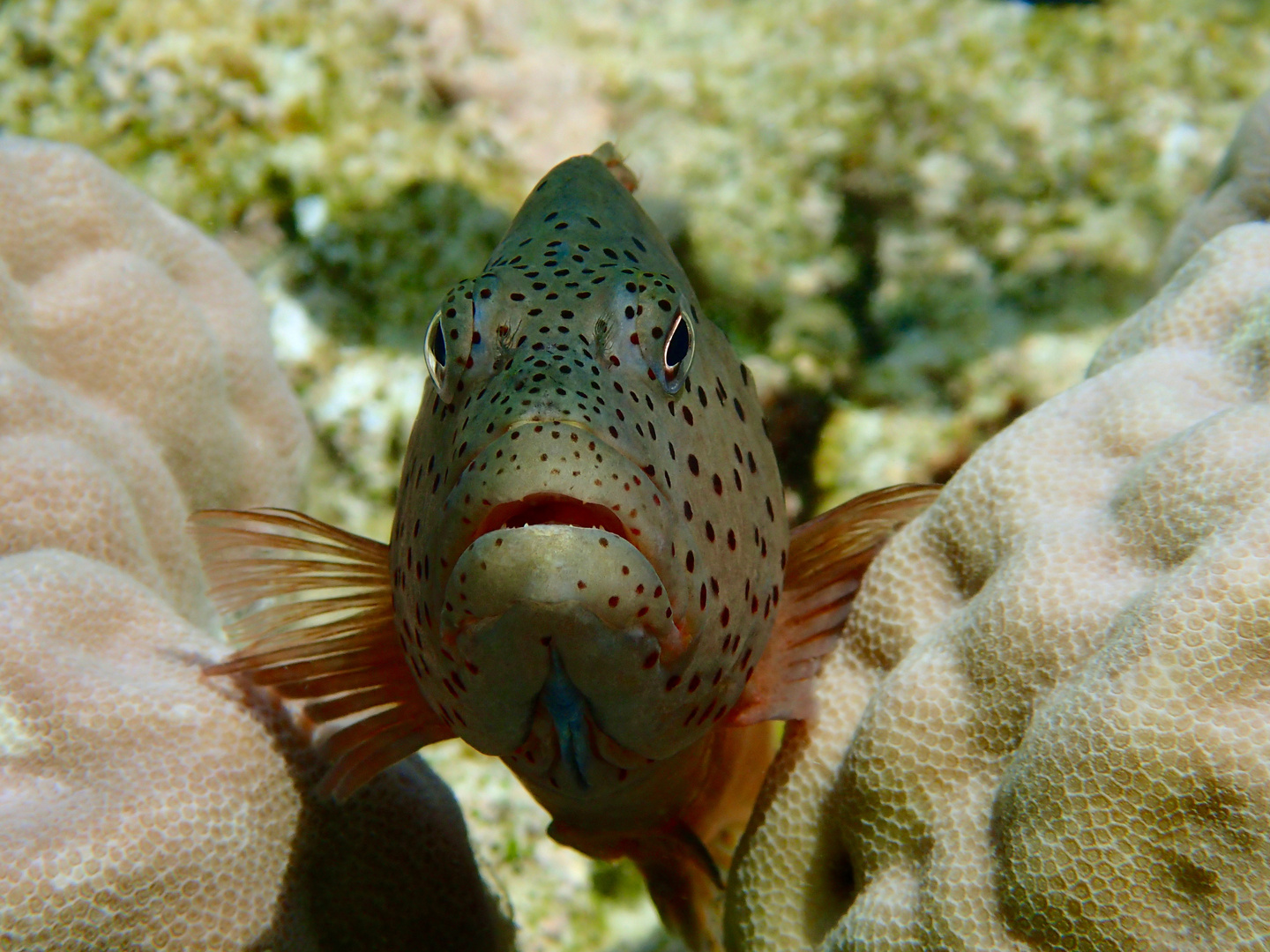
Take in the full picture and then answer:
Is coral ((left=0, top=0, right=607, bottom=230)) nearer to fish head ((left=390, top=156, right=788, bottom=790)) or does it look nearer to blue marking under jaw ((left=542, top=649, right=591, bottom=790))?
fish head ((left=390, top=156, right=788, bottom=790))

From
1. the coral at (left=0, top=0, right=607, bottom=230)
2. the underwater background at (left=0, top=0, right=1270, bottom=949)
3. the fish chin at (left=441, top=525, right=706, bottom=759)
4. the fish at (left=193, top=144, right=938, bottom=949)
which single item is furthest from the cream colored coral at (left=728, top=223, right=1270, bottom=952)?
the coral at (left=0, top=0, right=607, bottom=230)

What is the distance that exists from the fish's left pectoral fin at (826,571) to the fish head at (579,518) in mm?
144

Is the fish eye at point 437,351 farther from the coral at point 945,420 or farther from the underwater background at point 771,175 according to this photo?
the coral at point 945,420

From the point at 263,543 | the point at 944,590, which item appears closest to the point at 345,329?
the point at 263,543

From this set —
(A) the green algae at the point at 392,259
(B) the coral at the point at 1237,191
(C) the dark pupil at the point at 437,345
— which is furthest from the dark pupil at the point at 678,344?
(A) the green algae at the point at 392,259

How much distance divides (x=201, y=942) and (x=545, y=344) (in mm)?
1647

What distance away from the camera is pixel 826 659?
2.51 m

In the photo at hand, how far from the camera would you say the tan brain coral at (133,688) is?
2029 mm

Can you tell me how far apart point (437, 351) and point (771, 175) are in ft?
12.2

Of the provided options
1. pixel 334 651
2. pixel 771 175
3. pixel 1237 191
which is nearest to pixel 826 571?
pixel 334 651

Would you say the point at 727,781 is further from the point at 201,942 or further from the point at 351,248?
the point at 351,248

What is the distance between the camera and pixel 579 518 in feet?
5.49

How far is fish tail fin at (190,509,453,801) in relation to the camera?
2.31 m

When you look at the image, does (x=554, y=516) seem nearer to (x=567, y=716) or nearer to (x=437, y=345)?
(x=567, y=716)
